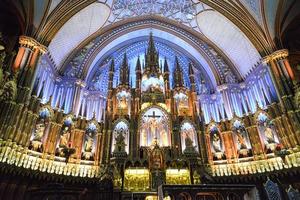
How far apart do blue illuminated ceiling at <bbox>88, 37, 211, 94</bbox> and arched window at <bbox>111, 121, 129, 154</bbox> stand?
5.54 metres

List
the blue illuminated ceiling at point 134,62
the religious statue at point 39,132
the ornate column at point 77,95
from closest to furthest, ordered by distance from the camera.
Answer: the religious statue at point 39,132 → the ornate column at point 77,95 → the blue illuminated ceiling at point 134,62

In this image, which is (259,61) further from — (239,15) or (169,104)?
(169,104)

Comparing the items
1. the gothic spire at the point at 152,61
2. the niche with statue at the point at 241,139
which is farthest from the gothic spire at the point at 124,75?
the niche with statue at the point at 241,139

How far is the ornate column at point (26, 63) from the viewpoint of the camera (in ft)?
50.5

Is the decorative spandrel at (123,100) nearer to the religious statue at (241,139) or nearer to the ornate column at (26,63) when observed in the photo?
the ornate column at (26,63)

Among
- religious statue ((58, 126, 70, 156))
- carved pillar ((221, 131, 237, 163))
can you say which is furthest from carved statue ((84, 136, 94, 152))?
carved pillar ((221, 131, 237, 163))

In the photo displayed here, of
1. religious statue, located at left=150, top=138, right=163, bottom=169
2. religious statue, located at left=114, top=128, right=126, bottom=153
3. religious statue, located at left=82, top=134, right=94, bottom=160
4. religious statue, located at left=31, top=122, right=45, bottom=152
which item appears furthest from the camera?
religious statue, located at left=82, top=134, right=94, bottom=160

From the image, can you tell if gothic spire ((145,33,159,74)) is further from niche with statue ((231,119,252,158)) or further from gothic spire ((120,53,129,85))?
niche with statue ((231,119,252,158))

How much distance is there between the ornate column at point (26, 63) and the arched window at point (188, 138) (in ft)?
40.4

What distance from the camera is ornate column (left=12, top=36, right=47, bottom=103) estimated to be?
15398mm

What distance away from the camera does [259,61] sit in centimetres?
2136

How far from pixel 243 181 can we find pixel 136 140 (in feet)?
28.7

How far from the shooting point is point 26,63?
1656cm

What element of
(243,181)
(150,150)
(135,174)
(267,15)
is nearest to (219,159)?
(243,181)
